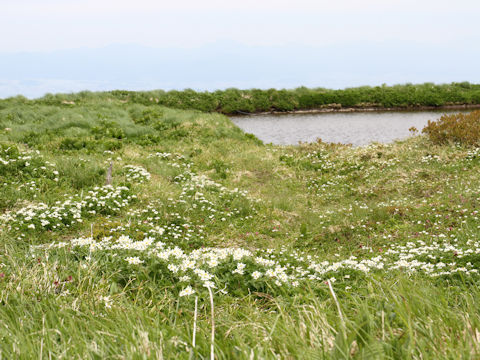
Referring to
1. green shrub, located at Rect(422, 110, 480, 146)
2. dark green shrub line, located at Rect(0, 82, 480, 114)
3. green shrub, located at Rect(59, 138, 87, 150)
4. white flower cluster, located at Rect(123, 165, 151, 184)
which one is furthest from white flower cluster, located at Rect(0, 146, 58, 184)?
dark green shrub line, located at Rect(0, 82, 480, 114)

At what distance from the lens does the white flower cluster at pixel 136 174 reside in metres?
11.1

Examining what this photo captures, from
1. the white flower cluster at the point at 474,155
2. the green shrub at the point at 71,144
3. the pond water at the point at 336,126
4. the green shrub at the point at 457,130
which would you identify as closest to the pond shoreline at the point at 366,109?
the pond water at the point at 336,126

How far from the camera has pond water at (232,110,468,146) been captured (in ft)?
69.1

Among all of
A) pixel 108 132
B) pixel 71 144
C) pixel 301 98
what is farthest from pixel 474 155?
pixel 301 98

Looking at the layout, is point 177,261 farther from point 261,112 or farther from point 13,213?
point 261,112

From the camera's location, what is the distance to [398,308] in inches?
91.0

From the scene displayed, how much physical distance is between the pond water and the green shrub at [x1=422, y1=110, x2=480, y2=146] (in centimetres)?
294

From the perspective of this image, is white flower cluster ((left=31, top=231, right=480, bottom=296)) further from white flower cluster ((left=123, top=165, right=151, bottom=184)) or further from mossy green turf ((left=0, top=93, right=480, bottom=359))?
white flower cluster ((left=123, top=165, right=151, bottom=184))

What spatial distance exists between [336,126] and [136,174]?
16.4 m

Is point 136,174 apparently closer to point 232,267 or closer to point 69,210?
point 69,210

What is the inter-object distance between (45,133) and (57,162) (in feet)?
18.5

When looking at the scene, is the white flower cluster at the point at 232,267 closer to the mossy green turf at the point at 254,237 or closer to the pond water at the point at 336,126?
the mossy green turf at the point at 254,237

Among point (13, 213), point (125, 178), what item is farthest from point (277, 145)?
point (13, 213)

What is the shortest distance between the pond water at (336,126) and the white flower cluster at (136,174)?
950cm
